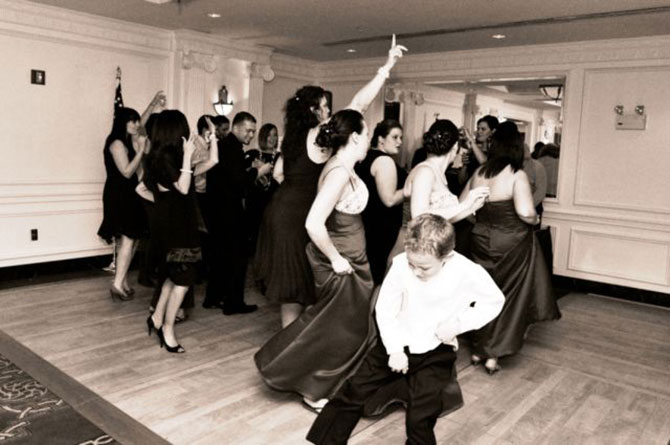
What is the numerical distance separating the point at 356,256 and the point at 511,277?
1.34 m

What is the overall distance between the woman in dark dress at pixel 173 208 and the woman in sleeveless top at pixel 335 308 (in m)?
0.99

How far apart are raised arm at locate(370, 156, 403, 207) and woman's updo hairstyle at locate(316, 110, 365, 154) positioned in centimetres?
82

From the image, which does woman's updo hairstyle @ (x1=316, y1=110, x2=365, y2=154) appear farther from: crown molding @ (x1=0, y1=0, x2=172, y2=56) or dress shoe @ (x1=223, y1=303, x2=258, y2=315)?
crown molding @ (x1=0, y1=0, x2=172, y2=56)

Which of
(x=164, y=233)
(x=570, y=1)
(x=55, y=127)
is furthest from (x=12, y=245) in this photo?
(x=570, y=1)

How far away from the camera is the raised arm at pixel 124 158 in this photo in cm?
510

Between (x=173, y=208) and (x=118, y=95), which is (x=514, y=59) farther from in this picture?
(x=173, y=208)

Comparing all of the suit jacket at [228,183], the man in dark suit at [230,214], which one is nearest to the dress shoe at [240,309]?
the man in dark suit at [230,214]

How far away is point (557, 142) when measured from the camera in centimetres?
648

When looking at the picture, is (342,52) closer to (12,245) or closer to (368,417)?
(12,245)

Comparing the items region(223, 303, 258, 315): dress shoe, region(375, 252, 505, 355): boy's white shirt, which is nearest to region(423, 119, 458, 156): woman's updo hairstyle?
region(375, 252, 505, 355): boy's white shirt

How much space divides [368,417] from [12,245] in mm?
4266

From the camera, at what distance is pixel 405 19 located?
537cm

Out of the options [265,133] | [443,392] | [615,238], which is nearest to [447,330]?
[443,392]

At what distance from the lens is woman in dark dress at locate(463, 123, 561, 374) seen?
12.3 ft
